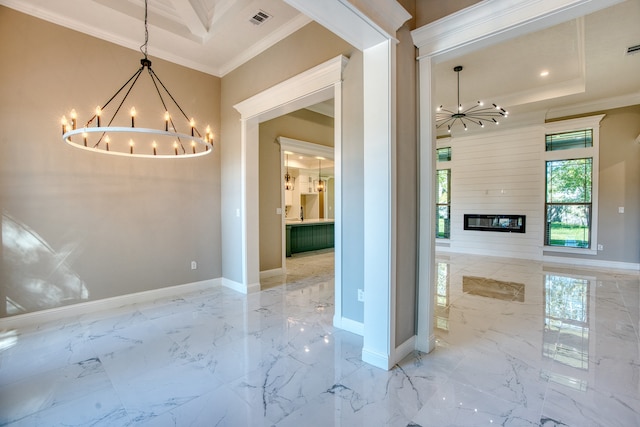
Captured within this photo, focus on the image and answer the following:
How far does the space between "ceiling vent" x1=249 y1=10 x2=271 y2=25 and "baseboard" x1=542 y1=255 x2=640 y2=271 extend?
7.77 m

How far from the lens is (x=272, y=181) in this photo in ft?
18.6

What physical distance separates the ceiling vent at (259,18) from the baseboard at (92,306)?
3907 mm

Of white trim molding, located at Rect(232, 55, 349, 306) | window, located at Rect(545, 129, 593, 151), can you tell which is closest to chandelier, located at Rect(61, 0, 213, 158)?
white trim molding, located at Rect(232, 55, 349, 306)

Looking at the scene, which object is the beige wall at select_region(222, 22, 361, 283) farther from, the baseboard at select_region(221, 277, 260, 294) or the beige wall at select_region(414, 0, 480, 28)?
the beige wall at select_region(414, 0, 480, 28)

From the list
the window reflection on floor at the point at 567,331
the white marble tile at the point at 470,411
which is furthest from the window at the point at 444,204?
the white marble tile at the point at 470,411

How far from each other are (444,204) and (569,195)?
9.36ft

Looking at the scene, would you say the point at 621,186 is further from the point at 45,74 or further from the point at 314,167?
the point at 45,74

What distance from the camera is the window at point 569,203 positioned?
6.47 meters

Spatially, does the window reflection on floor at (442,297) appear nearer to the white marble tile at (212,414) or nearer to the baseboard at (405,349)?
the baseboard at (405,349)

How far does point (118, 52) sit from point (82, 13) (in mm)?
527

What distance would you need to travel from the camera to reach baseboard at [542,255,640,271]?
5.96 meters

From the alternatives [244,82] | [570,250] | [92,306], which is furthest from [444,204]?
[92,306]

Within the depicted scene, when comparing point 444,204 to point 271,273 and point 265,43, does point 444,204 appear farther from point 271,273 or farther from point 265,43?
point 265,43

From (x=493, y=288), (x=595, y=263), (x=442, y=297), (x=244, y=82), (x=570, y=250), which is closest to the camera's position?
(x=442, y=297)
